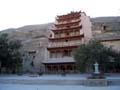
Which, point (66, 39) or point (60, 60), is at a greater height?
point (66, 39)

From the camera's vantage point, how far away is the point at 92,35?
183 ft

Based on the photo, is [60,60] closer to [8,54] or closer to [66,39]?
[66,39]

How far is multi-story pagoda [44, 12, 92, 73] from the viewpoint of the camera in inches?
1921

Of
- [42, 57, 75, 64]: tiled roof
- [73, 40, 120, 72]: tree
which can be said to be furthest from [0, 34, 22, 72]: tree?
[73, 40, 120, 72]: tree

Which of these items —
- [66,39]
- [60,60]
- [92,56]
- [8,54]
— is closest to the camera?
[92,56]

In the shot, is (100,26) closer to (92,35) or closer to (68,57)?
(92,35)

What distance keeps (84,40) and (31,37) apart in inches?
774

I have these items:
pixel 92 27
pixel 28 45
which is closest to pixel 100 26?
pixel 92 27

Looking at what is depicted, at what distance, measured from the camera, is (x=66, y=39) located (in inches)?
2041

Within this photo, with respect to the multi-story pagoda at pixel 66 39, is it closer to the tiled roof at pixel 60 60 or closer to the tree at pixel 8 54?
the tiled roof at pixel 60 60

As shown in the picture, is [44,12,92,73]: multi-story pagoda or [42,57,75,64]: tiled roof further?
[44,12,92,73]: multi-story pagoda

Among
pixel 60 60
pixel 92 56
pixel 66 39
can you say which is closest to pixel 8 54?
pixel 60 60

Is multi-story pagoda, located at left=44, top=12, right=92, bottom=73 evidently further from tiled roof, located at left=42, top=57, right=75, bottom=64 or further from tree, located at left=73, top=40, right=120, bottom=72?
tree, located at left=73, top=40, right=120, bottom=72

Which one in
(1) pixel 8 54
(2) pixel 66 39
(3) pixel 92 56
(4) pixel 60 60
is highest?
(2) pixel 66 39
